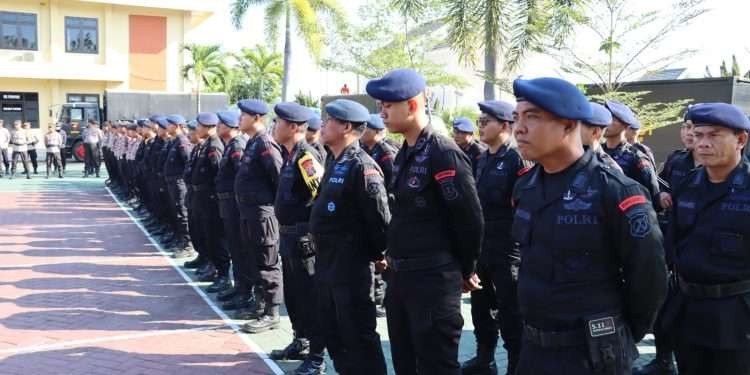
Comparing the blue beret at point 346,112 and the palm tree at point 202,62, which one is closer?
the blue beret at point 346,112

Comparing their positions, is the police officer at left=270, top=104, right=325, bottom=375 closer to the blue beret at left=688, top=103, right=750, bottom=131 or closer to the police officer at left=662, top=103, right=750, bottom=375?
the police officer at left=662, top=103, right=750, bottom=375

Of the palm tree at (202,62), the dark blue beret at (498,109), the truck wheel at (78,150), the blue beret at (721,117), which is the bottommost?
the truck wheel at (78,150)

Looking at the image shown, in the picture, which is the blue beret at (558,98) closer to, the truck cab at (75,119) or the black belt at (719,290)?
the black belt at (719,290)

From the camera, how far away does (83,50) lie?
31.6m

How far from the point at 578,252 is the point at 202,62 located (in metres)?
32.1

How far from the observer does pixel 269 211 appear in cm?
557

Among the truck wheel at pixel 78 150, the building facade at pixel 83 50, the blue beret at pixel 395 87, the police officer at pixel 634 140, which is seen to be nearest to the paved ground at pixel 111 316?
the police officer at pixel 634 140

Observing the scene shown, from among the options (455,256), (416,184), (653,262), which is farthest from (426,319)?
(653,262)

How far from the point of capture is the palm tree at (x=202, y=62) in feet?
106

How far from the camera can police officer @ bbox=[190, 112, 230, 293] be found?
7.12m

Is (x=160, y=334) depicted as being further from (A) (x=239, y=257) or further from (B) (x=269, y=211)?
(B) (x=269, y=211)

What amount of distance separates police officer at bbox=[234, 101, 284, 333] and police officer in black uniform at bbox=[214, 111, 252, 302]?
476mm

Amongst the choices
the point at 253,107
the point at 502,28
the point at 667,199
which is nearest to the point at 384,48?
the point at 502,28

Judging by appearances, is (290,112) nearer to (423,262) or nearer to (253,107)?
(253,107)
